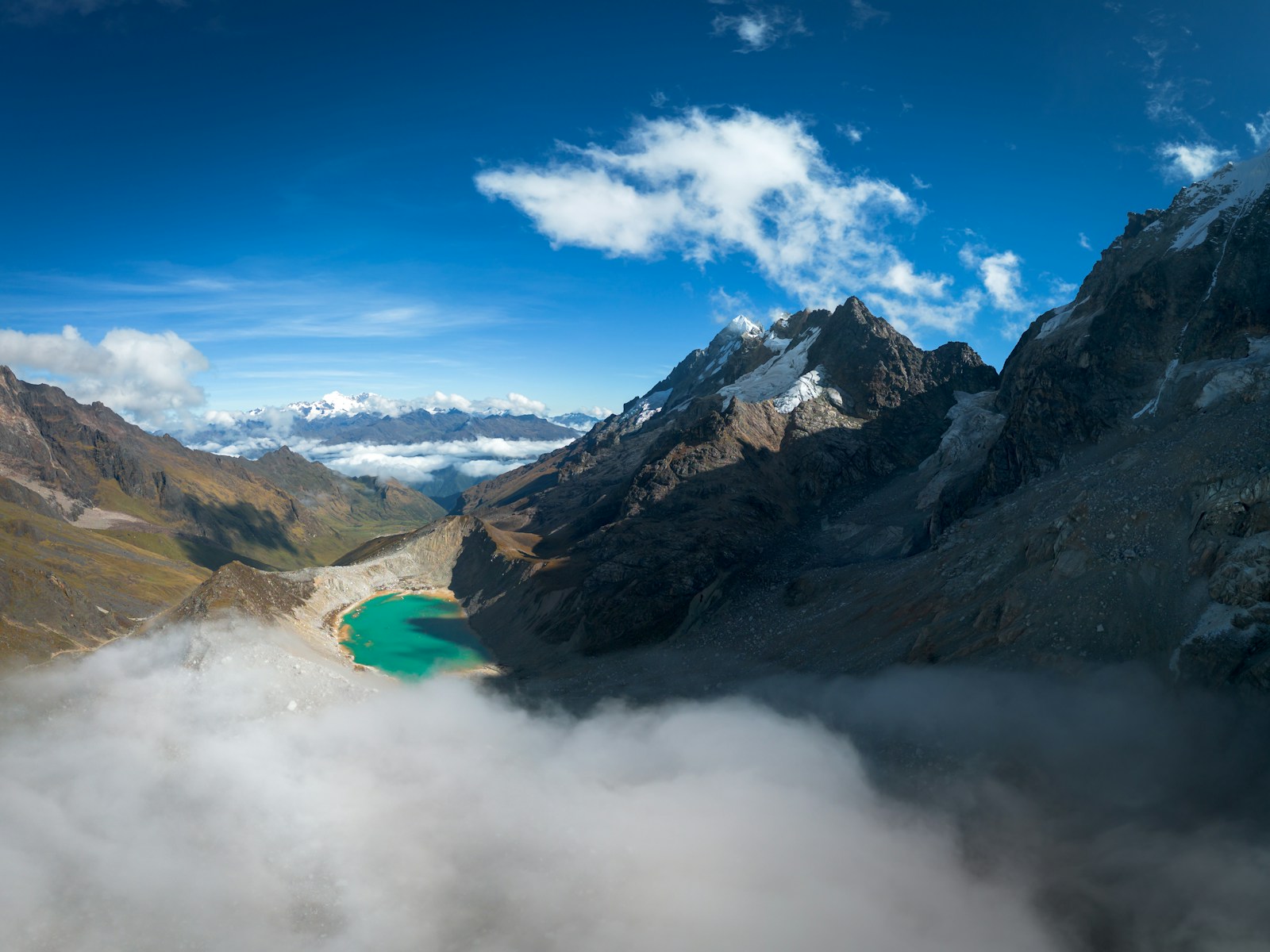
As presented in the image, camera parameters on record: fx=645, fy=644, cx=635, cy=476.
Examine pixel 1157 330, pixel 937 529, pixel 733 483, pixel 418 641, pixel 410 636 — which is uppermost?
pixel 1157 330

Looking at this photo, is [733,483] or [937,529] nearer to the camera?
[937,529]

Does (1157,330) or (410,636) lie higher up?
(1157,330)

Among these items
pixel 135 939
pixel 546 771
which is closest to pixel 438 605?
pixel 546 771

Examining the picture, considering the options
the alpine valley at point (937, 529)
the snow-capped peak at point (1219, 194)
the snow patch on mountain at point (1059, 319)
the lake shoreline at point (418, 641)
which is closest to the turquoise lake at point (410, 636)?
the lake shoreline at point (418, 641)

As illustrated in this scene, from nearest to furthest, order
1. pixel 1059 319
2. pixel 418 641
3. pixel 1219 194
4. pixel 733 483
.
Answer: pixel 1219 194, pixel 418 641, pixel 1059 319, pixel 733 483

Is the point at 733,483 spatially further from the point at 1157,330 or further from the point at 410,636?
the point at 1157,330

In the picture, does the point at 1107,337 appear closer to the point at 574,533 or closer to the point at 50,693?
the point at 574,533

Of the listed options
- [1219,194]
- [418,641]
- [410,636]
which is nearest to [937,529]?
[1219,194]

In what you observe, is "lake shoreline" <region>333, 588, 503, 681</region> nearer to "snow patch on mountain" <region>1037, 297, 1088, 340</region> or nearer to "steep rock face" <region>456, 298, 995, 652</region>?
"steep rock face" <region>456, 298, 995, 652</region>
